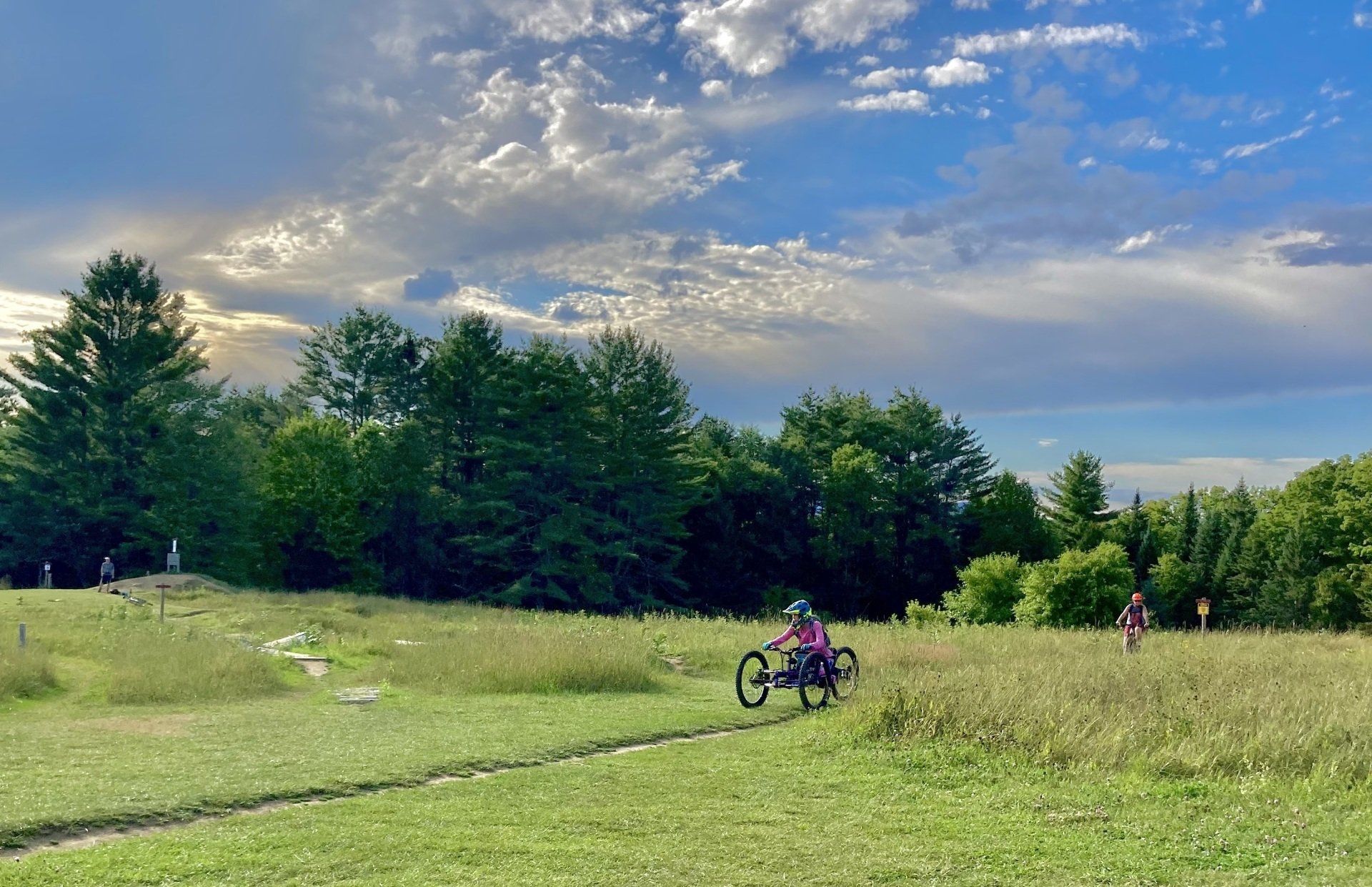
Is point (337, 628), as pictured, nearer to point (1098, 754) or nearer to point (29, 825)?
point (29, 825)

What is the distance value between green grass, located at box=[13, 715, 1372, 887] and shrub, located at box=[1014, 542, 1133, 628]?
29201 millimetres

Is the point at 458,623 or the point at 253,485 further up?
the point at 253,485

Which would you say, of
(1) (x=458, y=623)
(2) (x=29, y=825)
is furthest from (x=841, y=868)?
(1) (x=458, y=623)

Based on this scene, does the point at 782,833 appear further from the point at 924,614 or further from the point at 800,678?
the point at 924,614

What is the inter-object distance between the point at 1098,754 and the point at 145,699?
13717 millimetres

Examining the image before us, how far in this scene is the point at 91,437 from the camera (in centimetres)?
4634

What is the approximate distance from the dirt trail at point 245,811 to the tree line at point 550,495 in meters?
31.1

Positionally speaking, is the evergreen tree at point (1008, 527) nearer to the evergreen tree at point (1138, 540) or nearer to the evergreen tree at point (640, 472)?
the evergreen tree at point (1138, 540)

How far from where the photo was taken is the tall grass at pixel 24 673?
49.8ft

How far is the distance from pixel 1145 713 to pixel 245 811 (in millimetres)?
9818

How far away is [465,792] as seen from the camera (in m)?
8.91

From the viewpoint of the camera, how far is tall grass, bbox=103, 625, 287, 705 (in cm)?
1521

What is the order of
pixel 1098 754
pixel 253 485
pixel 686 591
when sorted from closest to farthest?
pixel 1098 754 → pixel 253 485 → pixel 686 591

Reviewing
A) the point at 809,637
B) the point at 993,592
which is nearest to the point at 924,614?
the point at 993,592
